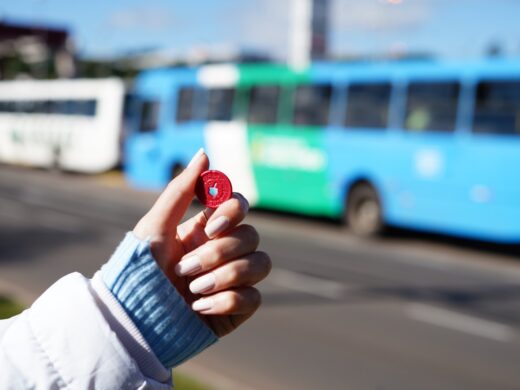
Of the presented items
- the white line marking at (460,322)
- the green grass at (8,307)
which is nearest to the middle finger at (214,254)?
the green grass at (8,307)

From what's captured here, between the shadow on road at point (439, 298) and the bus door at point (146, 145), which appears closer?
the shadow on road at point (439, 298)

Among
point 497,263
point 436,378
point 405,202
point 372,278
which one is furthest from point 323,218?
point 436,378

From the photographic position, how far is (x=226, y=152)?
16.8 metres

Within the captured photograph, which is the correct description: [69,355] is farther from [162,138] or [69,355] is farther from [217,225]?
[162,138]

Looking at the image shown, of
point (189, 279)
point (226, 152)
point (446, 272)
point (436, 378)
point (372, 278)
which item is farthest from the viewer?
point (226, 152)

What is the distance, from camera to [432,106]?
13.4m

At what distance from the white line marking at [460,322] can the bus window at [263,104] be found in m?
7.63

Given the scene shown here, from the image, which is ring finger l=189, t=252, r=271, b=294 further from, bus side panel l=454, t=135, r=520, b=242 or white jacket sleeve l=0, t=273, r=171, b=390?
bus side panel l=454, t=135, r=520, b=242

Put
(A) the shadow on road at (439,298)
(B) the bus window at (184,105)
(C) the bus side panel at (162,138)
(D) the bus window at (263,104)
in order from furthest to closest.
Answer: (C) the bus side panel at (162,138), (B) the bus window at (184,105), (D) the bus window at (263,104), (A) the shadow on road at (439,298)

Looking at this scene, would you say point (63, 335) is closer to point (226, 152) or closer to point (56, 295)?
point (56, 295)

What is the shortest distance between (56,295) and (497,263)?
11.7 metres

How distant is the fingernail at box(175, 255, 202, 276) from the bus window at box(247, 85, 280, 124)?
14743 mm

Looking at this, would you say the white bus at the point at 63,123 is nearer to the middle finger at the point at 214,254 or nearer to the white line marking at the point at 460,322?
the white line marking at the point at 460,322

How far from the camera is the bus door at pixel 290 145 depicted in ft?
49.9
